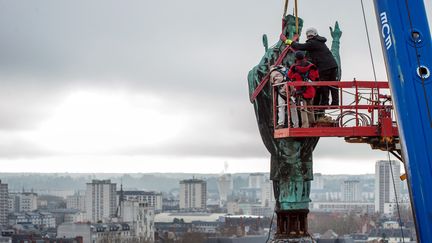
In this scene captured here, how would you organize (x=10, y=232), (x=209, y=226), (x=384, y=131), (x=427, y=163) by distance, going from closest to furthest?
(x=427, y=163)
(x=384, y=131)
(x=10, y=232)
(x=209, y=226)

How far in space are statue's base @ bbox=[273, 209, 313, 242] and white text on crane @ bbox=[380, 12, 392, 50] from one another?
4.34m

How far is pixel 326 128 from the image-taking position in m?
10.2

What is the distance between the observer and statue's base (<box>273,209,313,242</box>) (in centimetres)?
1133

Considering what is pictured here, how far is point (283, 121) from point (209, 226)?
566ft

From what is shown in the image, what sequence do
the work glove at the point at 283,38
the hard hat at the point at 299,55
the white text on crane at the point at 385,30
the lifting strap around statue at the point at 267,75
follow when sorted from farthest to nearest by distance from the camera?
1. the work glove at the point at 283,38
2. the lifting strap around statue at the point at 267,75
3. the hard hat at the point at 299,55
4. the white text on crane at the point at 385,30

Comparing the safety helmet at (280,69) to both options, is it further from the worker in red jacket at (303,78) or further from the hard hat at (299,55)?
the hard hat at (299,55)

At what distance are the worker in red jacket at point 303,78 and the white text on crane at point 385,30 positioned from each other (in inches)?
137

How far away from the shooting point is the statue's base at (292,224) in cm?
1133

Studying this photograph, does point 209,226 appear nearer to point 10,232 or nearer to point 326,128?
point 10,232

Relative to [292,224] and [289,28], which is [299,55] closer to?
[289,28]

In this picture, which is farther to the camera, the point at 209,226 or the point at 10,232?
the point at 209,226

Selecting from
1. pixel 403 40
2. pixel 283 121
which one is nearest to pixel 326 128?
pixel 283 121

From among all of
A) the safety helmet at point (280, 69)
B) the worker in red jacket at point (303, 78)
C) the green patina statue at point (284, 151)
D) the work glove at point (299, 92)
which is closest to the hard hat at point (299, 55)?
the worker in red jacket at point (303, 78)

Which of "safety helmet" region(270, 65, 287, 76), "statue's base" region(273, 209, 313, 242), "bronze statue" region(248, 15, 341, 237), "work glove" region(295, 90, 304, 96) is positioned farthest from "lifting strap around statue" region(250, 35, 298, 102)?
"statue's base" region(273, 209, 313, 242)
